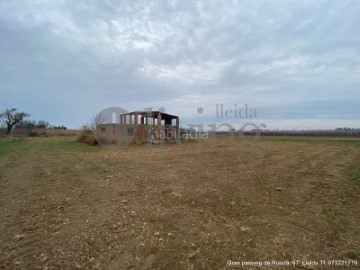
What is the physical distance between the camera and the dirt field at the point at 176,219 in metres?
2.75

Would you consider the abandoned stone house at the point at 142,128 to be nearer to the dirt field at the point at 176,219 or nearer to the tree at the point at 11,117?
the dirt field at the point at 176,219

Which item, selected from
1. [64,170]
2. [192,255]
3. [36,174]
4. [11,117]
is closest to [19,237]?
[192,255]

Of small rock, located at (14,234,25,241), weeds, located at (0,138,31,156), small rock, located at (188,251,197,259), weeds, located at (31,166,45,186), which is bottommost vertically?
small rock, located at (188,251,197,259)

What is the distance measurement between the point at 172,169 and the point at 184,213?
10.6ft

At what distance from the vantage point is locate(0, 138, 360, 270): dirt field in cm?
275

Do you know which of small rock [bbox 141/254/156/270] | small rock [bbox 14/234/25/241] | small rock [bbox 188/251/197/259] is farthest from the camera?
small rock [bbox 14/234/25/241]

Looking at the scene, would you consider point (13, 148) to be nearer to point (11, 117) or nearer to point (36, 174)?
point (36, 174)

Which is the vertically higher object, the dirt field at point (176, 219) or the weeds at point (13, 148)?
the weeds at point (13, 148)

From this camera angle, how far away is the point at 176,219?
3586 mm

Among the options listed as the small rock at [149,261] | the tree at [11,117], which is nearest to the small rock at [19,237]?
the small rock at [149,261]

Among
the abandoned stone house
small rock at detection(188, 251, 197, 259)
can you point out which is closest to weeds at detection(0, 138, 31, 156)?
the abandoned stone house

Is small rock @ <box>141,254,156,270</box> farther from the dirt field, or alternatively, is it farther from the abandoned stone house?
the abandoned stone house

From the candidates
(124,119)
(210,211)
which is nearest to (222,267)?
(210,211)

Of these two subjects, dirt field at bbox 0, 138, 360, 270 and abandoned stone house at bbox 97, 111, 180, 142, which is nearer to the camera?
dirt field at bbox 0, 138, 360, 270
